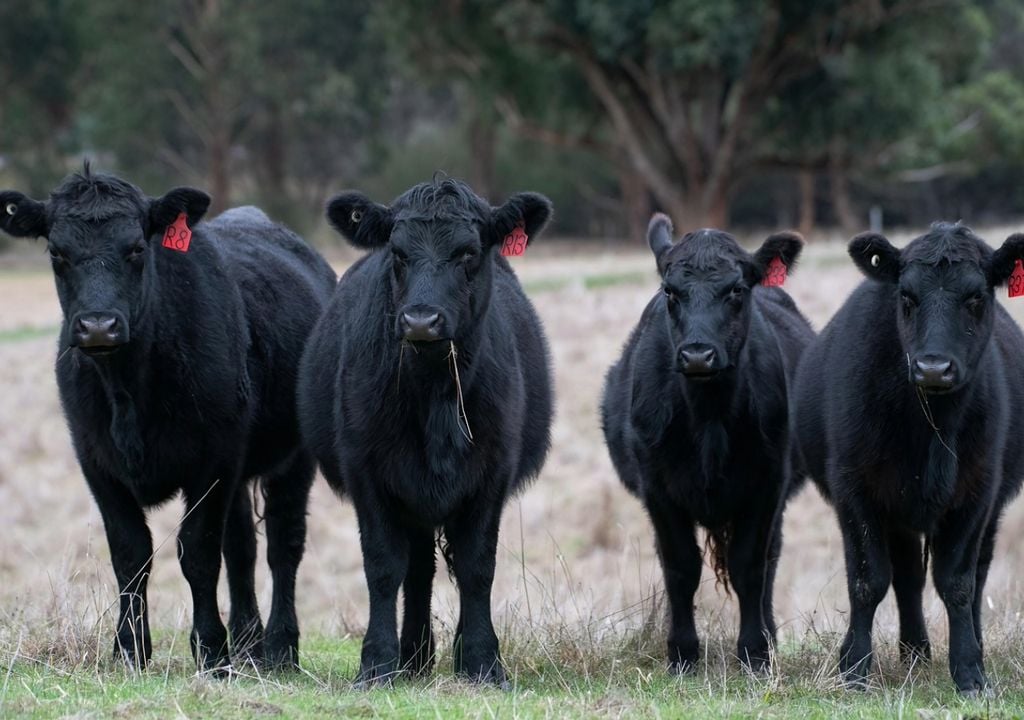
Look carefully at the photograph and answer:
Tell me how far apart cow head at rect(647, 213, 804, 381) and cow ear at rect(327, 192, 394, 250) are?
1657 mm

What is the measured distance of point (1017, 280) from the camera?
296 inches

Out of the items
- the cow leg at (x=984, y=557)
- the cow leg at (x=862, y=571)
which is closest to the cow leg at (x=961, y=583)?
the cow leg at (x=862, y=571)

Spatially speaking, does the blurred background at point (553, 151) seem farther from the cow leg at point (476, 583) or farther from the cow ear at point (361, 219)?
the cow ear at point (361, 219)

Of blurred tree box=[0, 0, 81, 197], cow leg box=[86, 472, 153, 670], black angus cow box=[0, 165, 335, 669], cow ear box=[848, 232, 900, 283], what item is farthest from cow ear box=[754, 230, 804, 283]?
blurred tree box=[0, 0, 81, 197]

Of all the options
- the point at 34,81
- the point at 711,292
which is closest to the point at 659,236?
the point at 711,292

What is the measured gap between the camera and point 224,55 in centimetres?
4634

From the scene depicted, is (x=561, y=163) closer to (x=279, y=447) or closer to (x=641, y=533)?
(x=641, y=533)

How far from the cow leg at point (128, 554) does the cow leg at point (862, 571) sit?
11.7 ft

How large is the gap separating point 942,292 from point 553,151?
48204 millimetres

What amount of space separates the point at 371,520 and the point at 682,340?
1.92 metres

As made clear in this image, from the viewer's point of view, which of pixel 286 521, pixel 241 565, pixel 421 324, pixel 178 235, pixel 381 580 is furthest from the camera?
pixel 286 521

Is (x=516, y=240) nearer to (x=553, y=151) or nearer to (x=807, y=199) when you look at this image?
(x=807, y=199)

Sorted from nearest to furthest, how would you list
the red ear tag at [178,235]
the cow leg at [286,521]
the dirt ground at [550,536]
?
the red ear tag at [178,235] → the cow leg at [286,521] → the dirt ground at [550,536]

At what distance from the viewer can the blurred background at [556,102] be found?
115 feet
